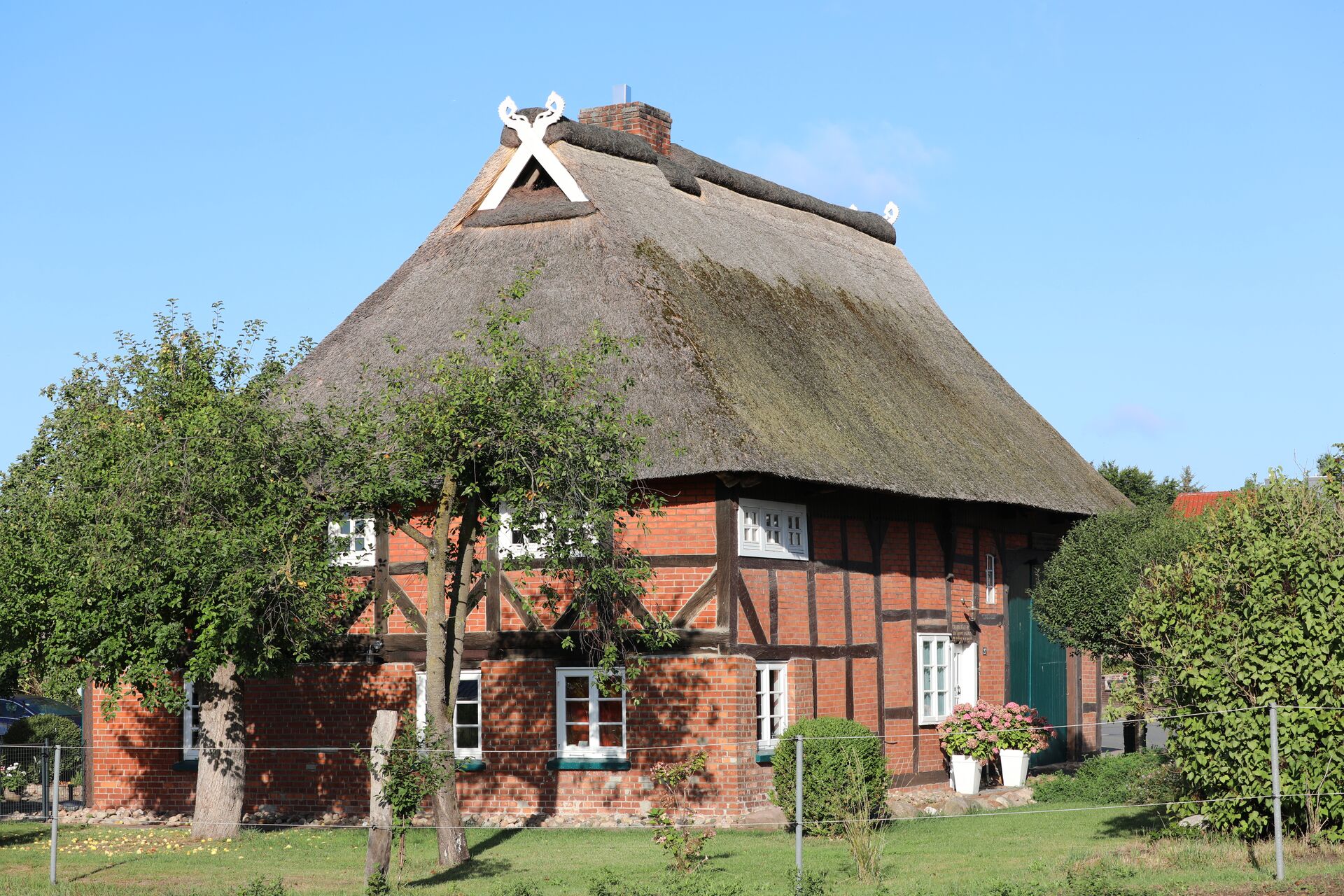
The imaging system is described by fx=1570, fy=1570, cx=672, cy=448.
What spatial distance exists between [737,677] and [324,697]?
5281 millimetres

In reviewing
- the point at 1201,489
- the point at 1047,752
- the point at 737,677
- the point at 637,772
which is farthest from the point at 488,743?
the point at 1201,489

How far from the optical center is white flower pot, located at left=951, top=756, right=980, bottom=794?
2038 centimetres

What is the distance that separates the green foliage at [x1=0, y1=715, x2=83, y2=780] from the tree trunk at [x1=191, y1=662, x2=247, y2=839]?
761 centimetres

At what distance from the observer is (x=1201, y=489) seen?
2179 inches

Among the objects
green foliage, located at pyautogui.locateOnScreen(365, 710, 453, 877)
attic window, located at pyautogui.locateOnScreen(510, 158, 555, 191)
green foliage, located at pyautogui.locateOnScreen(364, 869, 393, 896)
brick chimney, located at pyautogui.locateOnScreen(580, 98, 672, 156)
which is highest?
brick chimney, located at pyautogui.locateOnScreen(580, 98, 672, 156)

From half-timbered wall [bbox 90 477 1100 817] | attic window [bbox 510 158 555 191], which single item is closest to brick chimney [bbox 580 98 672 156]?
attic window [bbox 510 158 555 191]

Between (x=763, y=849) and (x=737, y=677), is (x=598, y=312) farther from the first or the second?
(x=763, y=849)

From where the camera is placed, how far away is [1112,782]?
19.1m

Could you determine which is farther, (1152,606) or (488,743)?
(488,743)

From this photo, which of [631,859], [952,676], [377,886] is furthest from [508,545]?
[952,676]

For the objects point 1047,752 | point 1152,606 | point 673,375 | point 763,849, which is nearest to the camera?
point 1152,606

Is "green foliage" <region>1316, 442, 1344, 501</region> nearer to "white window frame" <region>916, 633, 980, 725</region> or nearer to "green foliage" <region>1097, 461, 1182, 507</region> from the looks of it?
"white window frame" <region>916, 633, 980, 725</region>

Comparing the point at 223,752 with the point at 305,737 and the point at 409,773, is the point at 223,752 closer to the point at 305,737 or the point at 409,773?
the point at 305,737

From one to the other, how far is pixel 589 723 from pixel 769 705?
207cm
